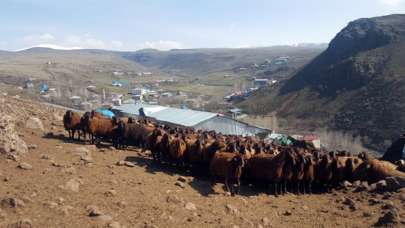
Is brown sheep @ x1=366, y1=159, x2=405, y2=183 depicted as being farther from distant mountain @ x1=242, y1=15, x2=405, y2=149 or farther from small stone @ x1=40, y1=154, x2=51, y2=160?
distant mountain @ x1=242, y1=15, x2=405, y2=149

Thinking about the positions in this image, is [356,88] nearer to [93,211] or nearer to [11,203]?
[93,211]

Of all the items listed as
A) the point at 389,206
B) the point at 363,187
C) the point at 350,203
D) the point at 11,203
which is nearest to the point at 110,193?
the point at 11,203

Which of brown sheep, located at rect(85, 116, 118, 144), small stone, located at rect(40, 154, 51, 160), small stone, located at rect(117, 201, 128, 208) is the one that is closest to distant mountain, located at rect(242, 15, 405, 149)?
brown sheep, located at rect(85, 116, 118, 144)

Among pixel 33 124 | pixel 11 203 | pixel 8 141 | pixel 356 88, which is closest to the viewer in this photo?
pixel 11 203

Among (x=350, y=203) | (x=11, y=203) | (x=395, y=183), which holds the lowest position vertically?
(x=350, y=203)

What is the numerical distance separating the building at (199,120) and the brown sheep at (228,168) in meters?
25.2

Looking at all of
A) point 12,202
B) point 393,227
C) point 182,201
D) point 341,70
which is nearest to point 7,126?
point 12,202

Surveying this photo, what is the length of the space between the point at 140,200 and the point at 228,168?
4.32 meters

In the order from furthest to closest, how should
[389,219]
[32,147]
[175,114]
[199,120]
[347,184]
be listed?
[175,114]
[199,120]
[32,147]
[347,184]
[389,219]

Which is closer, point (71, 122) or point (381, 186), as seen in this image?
point (381, 186)

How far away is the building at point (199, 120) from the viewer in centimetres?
4337

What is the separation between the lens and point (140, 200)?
482 inches

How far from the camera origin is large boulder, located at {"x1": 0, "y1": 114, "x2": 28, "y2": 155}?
47.0ft

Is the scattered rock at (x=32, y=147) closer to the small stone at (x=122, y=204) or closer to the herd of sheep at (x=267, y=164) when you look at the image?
the herd of sheep at (x=267, y=164)
